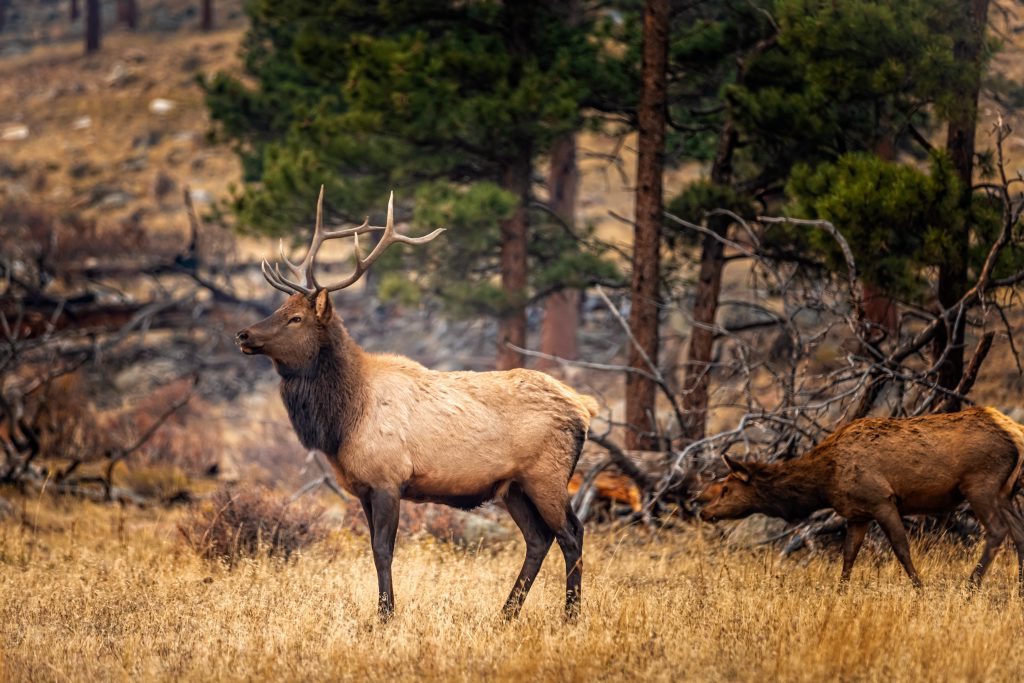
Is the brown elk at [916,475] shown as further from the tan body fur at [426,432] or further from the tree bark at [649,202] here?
the tree bark at [649,202]

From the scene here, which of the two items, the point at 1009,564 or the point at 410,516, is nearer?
the point at 1009,564

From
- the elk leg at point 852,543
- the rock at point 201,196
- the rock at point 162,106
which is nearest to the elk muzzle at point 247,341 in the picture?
the elk leg at point 852,543

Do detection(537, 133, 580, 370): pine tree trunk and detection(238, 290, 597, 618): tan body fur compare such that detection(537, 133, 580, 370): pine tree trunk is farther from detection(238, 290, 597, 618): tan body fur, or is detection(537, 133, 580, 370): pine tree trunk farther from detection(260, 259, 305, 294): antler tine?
detection(238, 290, 597, 618): tan body fur

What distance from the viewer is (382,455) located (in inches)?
265

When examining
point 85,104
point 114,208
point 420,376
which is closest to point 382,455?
point 420,376

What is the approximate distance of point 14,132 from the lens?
43.4 metres

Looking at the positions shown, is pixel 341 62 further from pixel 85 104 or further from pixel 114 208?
pixel 85 104

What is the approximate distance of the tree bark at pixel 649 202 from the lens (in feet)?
37.8

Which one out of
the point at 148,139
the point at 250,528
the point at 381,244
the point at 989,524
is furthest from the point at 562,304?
the point at 148,139

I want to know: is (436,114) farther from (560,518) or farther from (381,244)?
(560,518)

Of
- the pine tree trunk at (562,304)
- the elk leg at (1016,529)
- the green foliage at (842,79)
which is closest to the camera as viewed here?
the elk leg at (1016,529)

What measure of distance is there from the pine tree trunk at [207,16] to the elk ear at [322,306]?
4796 cm

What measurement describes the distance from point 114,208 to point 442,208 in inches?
923

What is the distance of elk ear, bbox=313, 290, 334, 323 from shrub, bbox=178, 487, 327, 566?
8.13 feet
